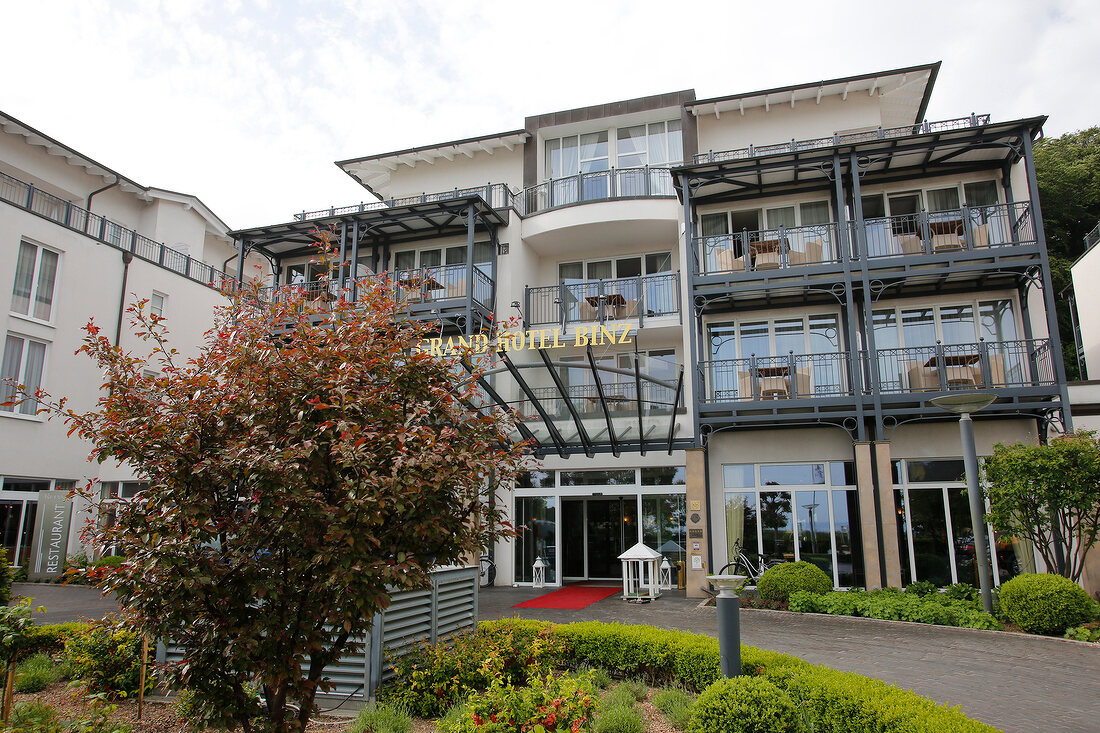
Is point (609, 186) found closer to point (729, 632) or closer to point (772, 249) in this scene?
point (772, 249)

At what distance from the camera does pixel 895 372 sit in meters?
16.2

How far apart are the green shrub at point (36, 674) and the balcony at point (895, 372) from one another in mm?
12790

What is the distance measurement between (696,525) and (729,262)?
20.9 ft

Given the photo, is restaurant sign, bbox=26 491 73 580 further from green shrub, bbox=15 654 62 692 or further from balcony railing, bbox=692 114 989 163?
balcony railing, bbox=692 114 989 163

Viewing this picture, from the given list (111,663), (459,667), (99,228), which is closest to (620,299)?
(459,667)

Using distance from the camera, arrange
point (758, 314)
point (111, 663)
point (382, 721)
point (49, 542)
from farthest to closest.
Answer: point (49, 542), point (758, 314), point (111, 663), point (382, 721)

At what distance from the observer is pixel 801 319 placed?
1748cm

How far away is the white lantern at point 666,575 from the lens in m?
16.7

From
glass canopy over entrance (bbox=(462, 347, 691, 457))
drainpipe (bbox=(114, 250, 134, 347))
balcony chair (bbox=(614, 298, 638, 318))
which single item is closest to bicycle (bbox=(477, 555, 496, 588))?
glass canopy over entrance (bbox=(462, 347, 691, 457))

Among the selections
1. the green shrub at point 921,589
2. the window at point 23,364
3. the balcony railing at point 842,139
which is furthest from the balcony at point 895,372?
the window at point 23,364

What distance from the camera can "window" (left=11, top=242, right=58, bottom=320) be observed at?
19.0m

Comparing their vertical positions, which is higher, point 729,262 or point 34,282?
point 34,282

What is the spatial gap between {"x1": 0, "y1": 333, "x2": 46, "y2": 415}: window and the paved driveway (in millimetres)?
14491

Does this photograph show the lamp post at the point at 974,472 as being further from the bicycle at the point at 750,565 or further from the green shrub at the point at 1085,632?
the bicycle at the point at 750,565
